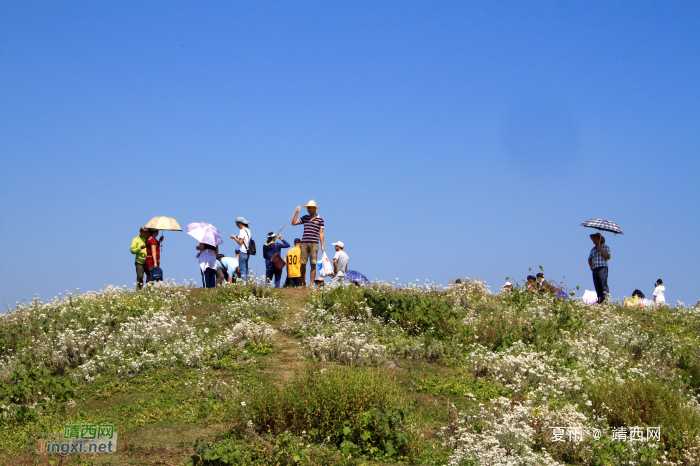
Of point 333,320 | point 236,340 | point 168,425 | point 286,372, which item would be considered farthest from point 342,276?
point 168,425

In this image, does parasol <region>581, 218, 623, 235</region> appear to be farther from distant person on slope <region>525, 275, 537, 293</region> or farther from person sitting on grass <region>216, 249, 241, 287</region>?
person sitting on grass <region>216, 249, 241, 287</region>

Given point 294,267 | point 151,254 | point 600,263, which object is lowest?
point 600,263

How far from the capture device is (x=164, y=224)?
17.0m

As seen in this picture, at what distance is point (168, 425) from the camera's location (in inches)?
303

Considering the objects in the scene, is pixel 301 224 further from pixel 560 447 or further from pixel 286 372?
pixel 560 447

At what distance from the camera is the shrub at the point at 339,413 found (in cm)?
667

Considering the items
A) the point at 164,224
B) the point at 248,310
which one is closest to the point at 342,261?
the point at 164,224

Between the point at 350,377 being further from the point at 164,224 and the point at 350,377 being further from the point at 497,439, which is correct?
the point at 164,224

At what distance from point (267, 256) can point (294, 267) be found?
1.43m

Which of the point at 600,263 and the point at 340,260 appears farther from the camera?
the point at 340,260

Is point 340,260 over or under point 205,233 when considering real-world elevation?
under

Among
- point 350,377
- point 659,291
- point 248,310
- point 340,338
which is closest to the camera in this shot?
point 350,377

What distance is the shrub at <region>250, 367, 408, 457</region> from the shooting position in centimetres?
667

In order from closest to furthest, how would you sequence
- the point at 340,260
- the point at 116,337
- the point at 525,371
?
the point at 525,371 → the point at 116,337 → the point at 340,260
